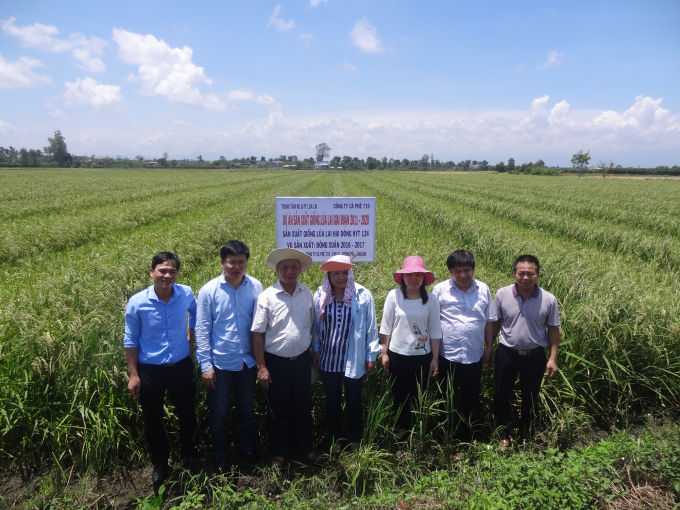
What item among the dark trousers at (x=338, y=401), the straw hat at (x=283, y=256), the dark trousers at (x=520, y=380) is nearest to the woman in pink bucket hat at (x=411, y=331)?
the dark trousers at (x=338, y=401)

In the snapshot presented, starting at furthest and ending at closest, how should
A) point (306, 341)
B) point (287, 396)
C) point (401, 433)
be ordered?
1. point (401, 433)
2. point (287, 396)
3. point (306, 341)

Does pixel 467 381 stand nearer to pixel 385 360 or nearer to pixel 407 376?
pixel 407 376

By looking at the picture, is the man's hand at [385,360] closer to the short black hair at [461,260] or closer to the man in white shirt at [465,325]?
the man in white shirt at [465,325]

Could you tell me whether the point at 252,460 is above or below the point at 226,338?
below

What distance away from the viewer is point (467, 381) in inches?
135

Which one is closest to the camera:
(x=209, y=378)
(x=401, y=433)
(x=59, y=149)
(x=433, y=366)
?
(x=209, y=378)

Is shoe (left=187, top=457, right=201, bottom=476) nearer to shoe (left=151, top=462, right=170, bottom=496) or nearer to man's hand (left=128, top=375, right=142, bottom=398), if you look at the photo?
shoe (left=151, top=462, right=170, bottom=496)

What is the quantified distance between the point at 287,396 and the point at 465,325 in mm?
1754

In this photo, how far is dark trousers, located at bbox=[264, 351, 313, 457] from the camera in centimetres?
317

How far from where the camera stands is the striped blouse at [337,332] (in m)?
3.16

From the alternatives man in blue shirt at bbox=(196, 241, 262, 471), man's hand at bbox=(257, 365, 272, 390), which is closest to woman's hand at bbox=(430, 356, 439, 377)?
man's hand at bbox=(257, 365, 272, 390)

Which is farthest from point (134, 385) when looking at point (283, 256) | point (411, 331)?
point (411, 331)

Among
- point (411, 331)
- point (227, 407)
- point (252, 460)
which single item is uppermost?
point (411, 331)

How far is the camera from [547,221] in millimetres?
13125
